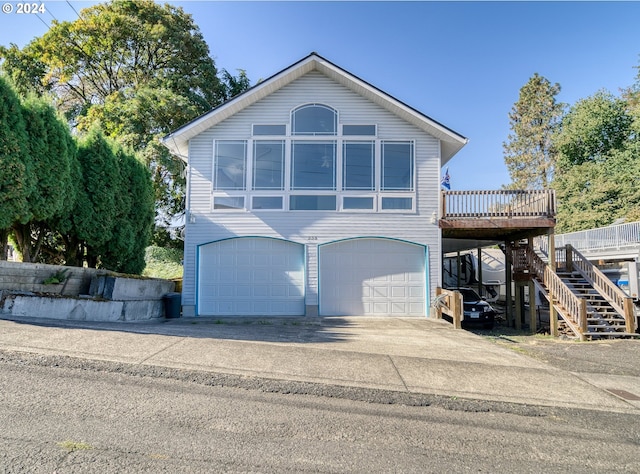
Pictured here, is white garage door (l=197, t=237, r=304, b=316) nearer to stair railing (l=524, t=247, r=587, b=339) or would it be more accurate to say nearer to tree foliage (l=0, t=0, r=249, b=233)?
tree foliage (l=0, t=0, r=249, b=233)

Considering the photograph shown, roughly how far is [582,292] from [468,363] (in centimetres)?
868

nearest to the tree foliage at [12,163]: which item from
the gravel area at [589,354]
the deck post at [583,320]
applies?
the gravel area at [589,354]

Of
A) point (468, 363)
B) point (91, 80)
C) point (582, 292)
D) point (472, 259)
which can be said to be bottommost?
point (468, 363)

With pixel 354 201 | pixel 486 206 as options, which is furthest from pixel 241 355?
pixel 486 206

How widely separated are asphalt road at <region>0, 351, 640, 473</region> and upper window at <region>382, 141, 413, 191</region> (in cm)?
862

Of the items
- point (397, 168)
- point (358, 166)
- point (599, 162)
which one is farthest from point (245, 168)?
point (599, 162)

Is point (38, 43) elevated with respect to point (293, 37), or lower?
elevated

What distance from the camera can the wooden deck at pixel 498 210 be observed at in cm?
1162

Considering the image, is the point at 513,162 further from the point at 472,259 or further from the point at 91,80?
the point at 91,80

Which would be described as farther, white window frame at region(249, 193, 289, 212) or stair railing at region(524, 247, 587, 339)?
white window frame at region(249, 193, 289, 212)

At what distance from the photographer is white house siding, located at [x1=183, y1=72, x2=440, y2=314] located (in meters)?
11.9

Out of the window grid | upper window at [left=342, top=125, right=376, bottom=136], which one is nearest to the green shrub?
the window grid

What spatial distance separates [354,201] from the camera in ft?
39.4

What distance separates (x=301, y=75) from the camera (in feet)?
40.6
